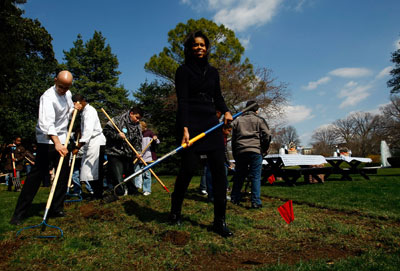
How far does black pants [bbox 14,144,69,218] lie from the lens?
11.8 ft

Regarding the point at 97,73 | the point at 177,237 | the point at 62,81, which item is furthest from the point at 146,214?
the point at 97,73

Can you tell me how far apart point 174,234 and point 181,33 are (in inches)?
930

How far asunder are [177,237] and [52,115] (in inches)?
92.1

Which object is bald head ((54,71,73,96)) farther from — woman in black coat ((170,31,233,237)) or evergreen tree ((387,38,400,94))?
evergreen tree ((387,38,400,94))

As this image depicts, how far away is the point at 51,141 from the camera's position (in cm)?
379

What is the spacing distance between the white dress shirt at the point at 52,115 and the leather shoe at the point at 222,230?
2362mm

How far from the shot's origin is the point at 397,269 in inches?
76.1

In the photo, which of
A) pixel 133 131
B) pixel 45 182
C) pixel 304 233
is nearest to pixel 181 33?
pixel 45 182

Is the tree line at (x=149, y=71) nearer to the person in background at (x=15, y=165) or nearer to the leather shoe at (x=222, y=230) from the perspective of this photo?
the person in background at (x=15, y=165)

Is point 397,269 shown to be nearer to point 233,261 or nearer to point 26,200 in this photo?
point 233,261

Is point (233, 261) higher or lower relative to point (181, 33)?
lower

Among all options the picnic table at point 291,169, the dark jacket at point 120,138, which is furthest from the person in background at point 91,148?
the picnic table at point 291,169

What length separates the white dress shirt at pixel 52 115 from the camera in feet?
11.8

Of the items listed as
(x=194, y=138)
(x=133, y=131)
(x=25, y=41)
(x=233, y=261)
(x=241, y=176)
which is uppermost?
(x=25, y=41)
